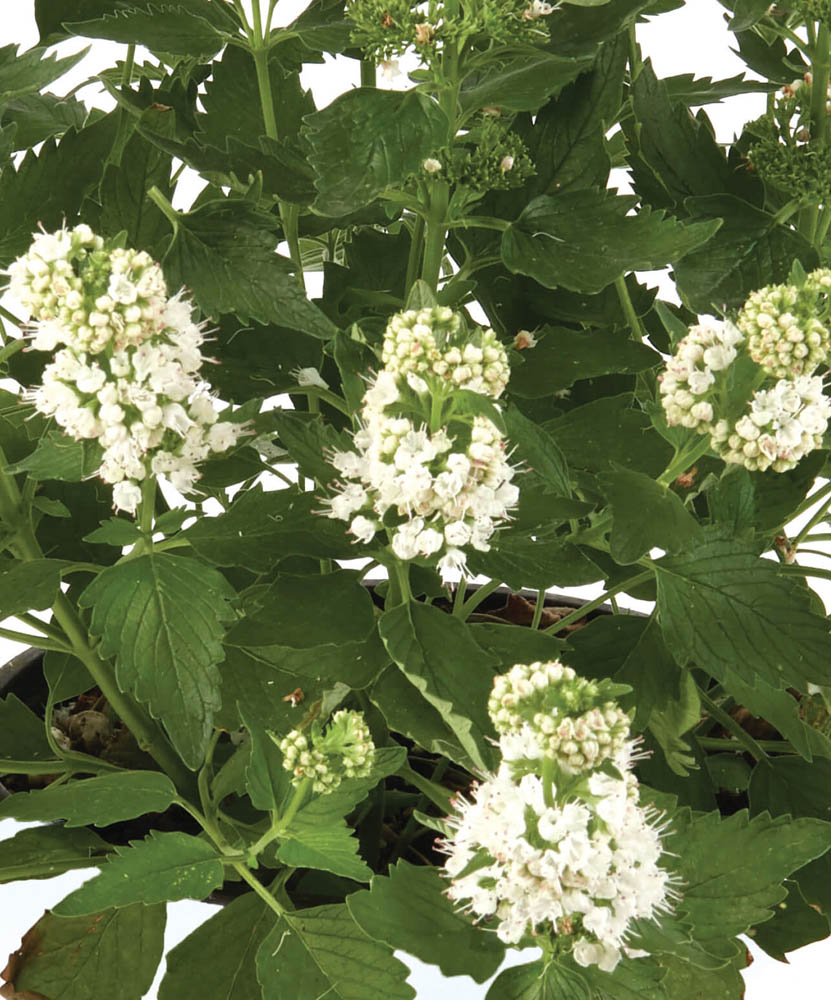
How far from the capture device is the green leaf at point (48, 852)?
38.5 inches

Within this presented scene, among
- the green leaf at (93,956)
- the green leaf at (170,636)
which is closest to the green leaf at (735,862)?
the green leaf at (170,636)

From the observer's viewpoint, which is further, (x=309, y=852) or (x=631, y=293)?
(x=631, y=293)

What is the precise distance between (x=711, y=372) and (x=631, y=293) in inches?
14.8

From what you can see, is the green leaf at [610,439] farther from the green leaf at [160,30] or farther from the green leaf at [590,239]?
Result: the green leaf at [160,30]

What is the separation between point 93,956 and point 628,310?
25.5 inches

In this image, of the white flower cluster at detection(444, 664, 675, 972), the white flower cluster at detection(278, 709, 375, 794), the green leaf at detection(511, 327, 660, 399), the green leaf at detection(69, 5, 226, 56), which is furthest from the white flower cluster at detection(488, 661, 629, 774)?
the green leaf at detection(69, 5, 226, 56)

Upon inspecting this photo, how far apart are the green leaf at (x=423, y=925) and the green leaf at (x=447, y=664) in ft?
0.30

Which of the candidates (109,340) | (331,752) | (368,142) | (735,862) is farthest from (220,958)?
(368,142)

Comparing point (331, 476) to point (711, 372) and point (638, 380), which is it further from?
point (638, 380)

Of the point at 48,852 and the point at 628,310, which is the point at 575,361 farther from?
the point at 48,852

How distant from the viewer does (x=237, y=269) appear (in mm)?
888

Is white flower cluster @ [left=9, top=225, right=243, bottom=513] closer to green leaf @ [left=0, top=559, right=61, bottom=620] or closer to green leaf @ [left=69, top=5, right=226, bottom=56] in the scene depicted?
green leaf @ [left=0, top=559, right=61, bottom=620]

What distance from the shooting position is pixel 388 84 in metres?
1.04

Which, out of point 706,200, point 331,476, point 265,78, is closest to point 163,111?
point 265,78
